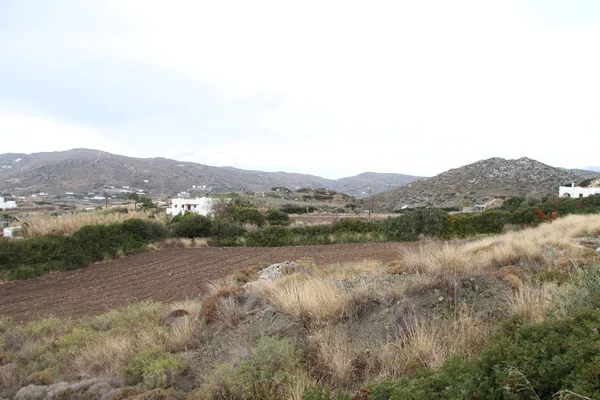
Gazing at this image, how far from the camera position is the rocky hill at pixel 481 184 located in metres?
62.2

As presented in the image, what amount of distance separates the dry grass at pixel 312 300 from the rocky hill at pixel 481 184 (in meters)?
54.9

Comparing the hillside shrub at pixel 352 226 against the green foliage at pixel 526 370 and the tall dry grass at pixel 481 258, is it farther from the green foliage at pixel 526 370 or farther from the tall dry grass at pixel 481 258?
the green foliage at pixel 526 370

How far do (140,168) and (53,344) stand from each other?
127551mm

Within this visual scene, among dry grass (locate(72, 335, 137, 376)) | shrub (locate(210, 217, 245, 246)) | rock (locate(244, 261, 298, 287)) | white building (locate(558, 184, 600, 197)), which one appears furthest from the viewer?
white building (locate(558, 184, 600, 197))

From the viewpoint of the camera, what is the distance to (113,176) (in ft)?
357

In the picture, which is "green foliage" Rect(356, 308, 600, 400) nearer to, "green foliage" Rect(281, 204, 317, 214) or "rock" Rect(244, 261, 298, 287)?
"rock" Rect(244, 261, 298, 287)

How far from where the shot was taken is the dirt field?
35.7 ft

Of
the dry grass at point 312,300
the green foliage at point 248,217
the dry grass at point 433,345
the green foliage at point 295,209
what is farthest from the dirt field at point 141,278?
the green foliage at point 295,209

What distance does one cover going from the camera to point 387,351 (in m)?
4.51

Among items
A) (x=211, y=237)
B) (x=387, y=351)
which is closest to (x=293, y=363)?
(x=387, y=351)

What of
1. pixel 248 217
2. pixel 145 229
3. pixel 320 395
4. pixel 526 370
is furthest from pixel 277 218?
pixel 526 370

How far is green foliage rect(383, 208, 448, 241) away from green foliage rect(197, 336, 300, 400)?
18.9 m

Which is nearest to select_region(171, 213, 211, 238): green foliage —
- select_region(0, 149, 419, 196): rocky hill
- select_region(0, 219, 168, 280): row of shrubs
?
select_region(0, 219, 168, 280): row of shrubs

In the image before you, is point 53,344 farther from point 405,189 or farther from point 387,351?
point 405,189
